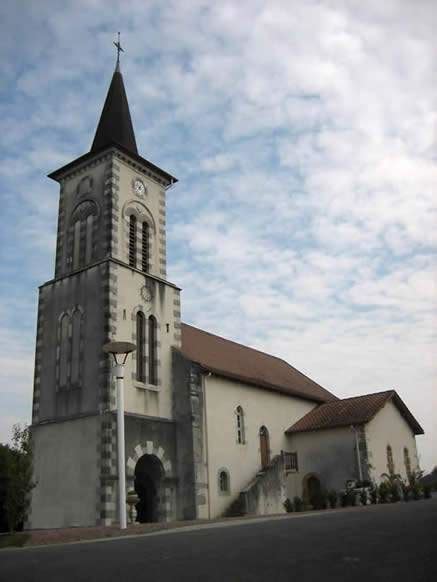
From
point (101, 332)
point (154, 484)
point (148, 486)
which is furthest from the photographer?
point (148, 486)

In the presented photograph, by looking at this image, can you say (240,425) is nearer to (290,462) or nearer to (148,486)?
(290,462)

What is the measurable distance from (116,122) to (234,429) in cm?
1572

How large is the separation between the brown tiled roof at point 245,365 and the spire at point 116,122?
388 inches

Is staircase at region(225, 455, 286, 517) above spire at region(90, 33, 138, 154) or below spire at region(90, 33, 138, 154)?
below

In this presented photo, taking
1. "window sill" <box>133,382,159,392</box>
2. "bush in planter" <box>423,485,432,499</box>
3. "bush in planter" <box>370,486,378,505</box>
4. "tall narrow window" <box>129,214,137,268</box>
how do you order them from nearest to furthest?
1. "window sill" <box>133,382,159,392</box>
2. "bush in planter" <box>370,486,378,505</box>
3. "tall narrow window" <box>129,214,137,268</box>
4. "bush in planter" <box>423,485,432,499</box>

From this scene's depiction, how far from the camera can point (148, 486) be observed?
24.4 meters

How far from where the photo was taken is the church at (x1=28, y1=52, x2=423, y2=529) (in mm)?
22970

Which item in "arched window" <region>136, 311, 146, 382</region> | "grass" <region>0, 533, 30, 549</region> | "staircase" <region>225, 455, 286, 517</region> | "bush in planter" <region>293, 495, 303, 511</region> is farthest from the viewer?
"bush in planter" <region>293, 495, 303, 511</region>

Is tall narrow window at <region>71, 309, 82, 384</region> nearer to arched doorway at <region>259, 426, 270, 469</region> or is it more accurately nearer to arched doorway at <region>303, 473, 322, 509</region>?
arched doorway at <region>259, 426, 270, 469</region>

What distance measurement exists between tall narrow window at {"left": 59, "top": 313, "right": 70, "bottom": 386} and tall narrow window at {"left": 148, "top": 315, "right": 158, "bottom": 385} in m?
3.39

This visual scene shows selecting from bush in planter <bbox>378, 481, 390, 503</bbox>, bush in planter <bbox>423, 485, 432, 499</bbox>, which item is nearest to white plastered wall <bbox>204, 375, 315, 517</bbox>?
bush in planter <bbox>378, 481, 390, 503</bbox>

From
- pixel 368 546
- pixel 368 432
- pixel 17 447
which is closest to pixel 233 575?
pixel 368 546

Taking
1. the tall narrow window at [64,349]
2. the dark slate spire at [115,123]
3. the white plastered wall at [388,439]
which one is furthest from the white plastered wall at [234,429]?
the dark slate spire at [115,123]

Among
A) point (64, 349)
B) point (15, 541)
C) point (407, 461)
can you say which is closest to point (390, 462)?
point (407, 461)
